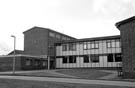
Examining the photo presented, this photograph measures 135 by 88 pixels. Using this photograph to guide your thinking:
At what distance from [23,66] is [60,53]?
1118 cm

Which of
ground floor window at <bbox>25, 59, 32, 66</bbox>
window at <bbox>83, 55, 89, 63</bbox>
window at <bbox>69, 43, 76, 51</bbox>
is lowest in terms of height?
ground floor window at <bbox>25, 59, 32, 66</bbox>

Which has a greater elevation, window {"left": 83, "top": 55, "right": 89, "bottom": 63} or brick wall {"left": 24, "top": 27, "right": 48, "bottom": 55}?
brick wall {"left": 24, "top": 27, "right": 48, "bottom": 55}

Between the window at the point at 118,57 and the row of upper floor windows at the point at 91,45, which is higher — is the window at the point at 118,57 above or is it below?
below

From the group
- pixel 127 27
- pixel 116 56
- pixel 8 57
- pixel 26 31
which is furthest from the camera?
pixel 26 31

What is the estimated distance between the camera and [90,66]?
43469 millimetres

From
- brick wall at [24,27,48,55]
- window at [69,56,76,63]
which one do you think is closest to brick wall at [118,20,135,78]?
window at [69,56,76,63]

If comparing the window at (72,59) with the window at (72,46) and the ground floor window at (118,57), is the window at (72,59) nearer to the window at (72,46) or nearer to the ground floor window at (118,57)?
the window at (72,46)

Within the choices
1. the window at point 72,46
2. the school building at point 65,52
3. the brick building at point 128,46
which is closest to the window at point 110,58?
the school building at point 65,52

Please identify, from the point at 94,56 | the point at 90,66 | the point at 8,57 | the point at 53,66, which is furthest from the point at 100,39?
the point at 8,57

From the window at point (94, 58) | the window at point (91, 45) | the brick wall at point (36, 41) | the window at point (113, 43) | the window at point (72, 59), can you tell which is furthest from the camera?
the brick wall at point (36, 41)

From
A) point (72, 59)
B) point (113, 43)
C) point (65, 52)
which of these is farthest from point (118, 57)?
point (65, 52)

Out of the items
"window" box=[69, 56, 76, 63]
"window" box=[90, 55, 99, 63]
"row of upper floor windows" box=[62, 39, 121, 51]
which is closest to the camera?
"row of upper floor windows" box=[62, 39, 121, 51]

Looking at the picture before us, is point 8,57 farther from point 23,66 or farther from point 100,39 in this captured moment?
point 100,39

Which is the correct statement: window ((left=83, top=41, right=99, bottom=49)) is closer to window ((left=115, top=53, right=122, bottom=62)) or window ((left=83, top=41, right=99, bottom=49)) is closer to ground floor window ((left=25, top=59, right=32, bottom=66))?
window ((left=115, top=53, right=122, bottom=62))
